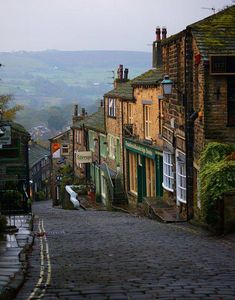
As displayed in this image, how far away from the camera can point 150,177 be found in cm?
3397

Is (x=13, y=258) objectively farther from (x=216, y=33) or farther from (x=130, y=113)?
(x=130, y=113)

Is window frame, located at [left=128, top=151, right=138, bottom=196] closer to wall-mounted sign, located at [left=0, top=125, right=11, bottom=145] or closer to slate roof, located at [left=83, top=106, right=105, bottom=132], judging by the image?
slate roof, located at [left=83, top=106, right=105, bottom=132]

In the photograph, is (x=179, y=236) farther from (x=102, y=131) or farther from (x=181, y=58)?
(x=102, y=131)

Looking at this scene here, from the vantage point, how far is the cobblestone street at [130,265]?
9685mm

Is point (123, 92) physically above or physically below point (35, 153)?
above

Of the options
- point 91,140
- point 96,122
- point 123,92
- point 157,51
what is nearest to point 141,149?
point 157,51

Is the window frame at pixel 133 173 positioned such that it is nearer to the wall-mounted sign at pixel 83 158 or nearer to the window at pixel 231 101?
the wall-mounted sign at pixel 83 158

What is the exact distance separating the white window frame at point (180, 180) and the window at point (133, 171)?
38.9ft

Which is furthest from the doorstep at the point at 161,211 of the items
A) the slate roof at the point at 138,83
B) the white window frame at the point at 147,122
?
the slate roof at the point at 138,83

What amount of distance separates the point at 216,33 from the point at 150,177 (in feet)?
44.6

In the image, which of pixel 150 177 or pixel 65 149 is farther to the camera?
pixel 65 149

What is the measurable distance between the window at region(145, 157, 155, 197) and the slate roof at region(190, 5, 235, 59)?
11975mm

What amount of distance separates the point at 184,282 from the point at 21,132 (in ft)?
66.9

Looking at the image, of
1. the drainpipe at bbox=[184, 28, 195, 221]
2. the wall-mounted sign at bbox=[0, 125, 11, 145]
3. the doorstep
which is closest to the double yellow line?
the wall-mounted sign at bbox=[0, 125, 11, 145]
